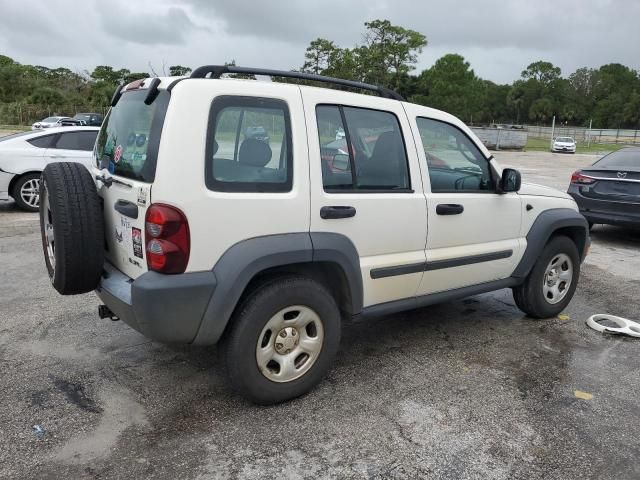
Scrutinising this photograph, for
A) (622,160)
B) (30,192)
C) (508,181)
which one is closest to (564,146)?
(622,160)

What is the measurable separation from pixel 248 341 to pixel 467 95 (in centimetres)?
6010

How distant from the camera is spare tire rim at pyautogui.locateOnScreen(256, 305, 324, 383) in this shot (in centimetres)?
313

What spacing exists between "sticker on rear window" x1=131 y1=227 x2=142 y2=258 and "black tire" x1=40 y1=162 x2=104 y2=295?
0.87 feet

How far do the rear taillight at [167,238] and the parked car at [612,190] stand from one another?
705cm

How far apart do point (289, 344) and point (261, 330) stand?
0.25 m

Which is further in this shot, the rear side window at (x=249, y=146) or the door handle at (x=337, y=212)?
the door handle at (x=337, y=212)

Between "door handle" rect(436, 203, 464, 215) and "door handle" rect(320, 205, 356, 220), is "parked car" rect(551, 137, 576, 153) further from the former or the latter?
"door handle" rect(320, 205, 356, 220)

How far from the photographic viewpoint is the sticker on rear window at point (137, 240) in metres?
2.91

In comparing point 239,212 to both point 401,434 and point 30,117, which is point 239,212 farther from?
point 30,117

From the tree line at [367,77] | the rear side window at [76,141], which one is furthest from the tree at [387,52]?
the rear side window at [76,141]

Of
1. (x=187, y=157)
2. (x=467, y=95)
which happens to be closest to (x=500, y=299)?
(x=187, y=157)

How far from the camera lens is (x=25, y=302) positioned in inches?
193

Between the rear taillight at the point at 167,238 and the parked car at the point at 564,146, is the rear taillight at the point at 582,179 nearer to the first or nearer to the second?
the rear taillight at the point at 167,238

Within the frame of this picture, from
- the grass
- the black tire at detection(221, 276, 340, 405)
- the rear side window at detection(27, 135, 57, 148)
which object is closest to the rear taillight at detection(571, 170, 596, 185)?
the black tire at detection(221, 276, 340, 405)
